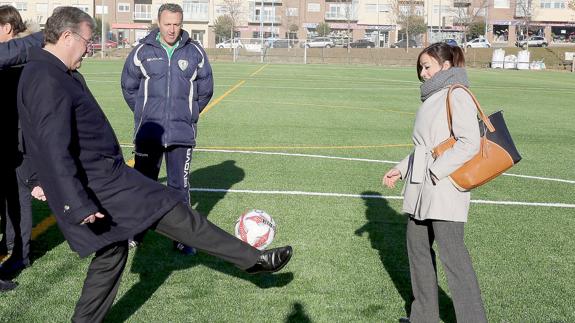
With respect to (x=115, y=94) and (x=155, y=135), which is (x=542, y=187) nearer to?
(x=155, y=135)

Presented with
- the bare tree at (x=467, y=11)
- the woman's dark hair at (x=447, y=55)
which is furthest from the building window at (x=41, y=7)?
the woman's dark hair at (x=447, y=55)

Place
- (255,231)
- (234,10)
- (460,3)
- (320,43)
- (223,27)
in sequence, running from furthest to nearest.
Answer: (460,3), (234,10), (223,27), (320,43), (255,231)

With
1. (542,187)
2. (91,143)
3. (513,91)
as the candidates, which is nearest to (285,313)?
(91,143)

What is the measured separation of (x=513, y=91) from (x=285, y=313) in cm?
2602

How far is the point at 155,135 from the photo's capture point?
6.46 meters

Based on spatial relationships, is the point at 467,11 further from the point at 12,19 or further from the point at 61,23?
the point at 61,23

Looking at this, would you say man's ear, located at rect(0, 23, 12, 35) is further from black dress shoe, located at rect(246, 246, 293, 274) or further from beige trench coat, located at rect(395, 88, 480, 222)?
beige trench coat, located at rect(395, 88, 480, 222)

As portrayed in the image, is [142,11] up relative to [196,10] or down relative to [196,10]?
down

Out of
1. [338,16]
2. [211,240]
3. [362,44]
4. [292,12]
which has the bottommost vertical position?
[211,240]

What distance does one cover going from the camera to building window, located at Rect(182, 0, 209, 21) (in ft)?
321

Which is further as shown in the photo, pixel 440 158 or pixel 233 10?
pixel 233 10

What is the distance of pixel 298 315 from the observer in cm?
493

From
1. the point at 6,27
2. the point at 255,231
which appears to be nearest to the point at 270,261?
the point at 255,231

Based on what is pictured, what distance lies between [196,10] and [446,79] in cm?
9698
